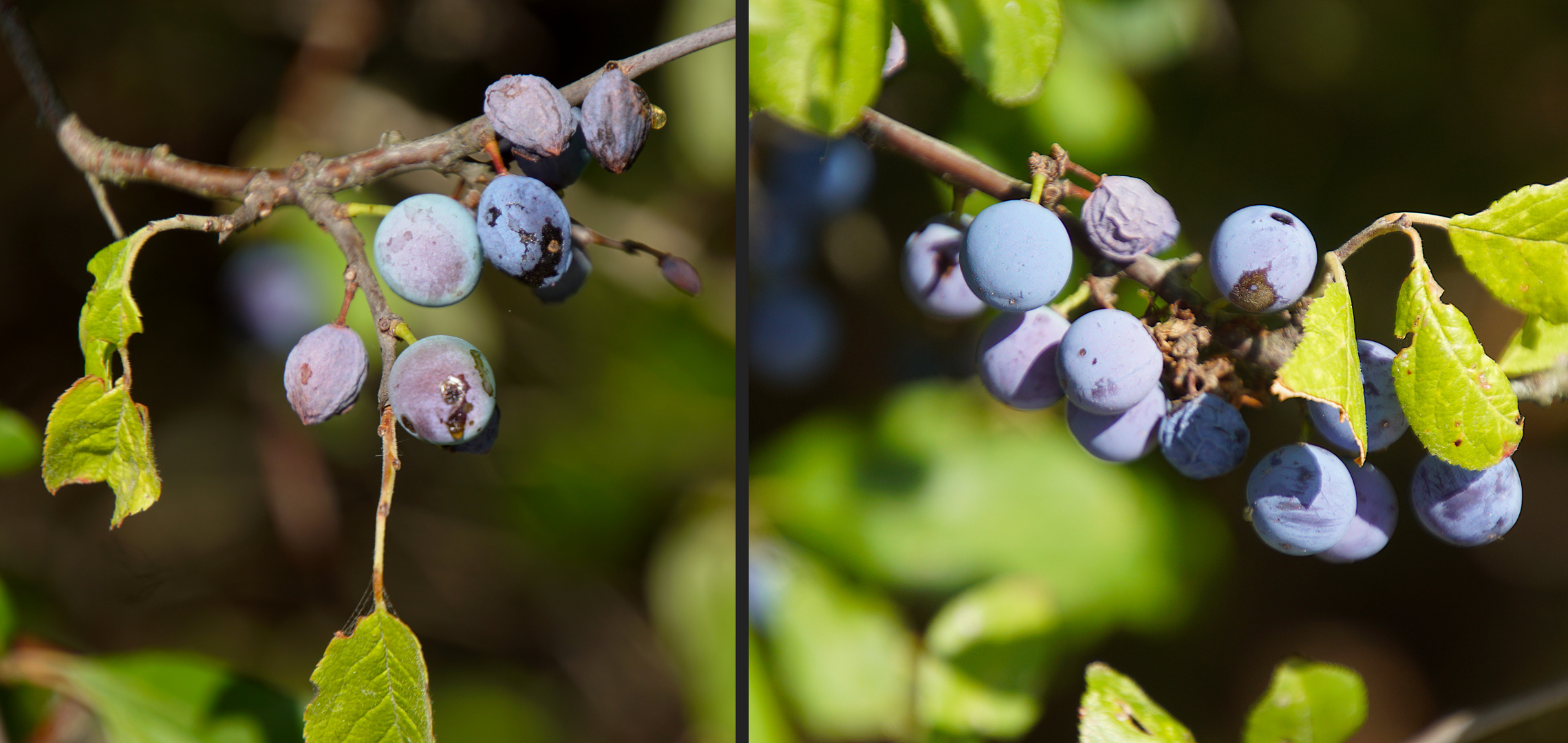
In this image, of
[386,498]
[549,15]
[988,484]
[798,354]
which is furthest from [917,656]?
[549,15]

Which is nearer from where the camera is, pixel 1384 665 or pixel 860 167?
pixel 1384 665

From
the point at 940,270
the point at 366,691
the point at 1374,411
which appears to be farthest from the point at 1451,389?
the point at 366,691

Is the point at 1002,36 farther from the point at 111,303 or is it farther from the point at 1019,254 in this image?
the point at 111,303

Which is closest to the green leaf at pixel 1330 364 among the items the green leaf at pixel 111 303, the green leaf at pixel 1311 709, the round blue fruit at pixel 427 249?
the green leaf at pixel 1311 709

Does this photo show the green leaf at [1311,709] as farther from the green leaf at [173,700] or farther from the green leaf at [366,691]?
the green leaf at [173,700]

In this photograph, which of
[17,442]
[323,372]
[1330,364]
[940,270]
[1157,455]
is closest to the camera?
[1330,364]

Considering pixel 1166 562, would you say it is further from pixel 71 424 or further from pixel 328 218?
pixel 71 424
